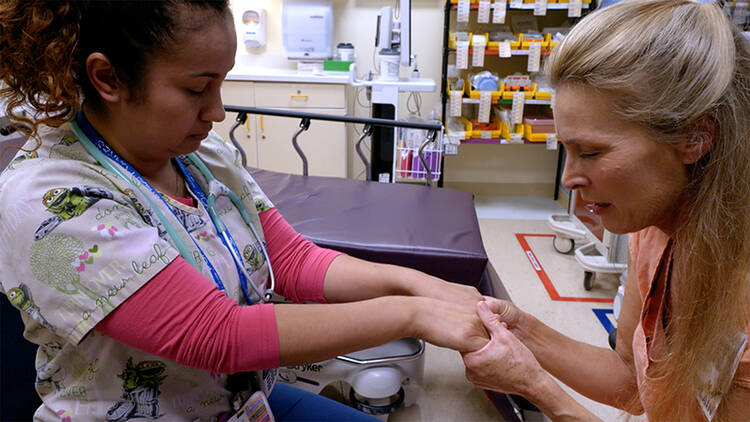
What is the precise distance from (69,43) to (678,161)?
3.00 ft

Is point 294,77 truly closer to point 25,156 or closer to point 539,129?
point 539,129

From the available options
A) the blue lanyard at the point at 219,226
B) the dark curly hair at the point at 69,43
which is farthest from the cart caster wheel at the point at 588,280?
→ the dark curly hair at the point at 69,43


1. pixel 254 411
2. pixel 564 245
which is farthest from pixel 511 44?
pixel 254 411

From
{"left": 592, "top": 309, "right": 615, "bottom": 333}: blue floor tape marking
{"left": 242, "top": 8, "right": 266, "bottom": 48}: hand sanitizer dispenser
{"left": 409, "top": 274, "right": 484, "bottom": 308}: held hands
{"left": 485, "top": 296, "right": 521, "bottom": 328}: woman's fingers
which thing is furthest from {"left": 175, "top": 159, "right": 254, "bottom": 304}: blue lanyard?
{"left": 242, "top": 8, "right": 266, "bottom": 48}: hand sanitizer dispenser

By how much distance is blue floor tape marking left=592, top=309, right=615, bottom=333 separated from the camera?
8.32 ft

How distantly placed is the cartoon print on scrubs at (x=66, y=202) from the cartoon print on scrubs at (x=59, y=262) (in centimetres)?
1

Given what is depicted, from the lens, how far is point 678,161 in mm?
833

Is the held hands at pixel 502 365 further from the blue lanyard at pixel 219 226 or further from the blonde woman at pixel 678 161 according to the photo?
the blue lanyard at pixel 219 226

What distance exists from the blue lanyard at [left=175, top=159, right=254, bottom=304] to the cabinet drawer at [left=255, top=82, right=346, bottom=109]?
113 inches

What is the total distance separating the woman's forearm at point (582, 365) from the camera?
120 cm

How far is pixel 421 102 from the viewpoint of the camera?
14.8ft

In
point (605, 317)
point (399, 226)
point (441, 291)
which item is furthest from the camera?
point (605, 317)

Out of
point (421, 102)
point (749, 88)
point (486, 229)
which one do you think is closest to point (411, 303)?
point (749, 88)

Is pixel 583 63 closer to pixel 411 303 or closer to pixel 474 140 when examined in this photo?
pixel 411 303
